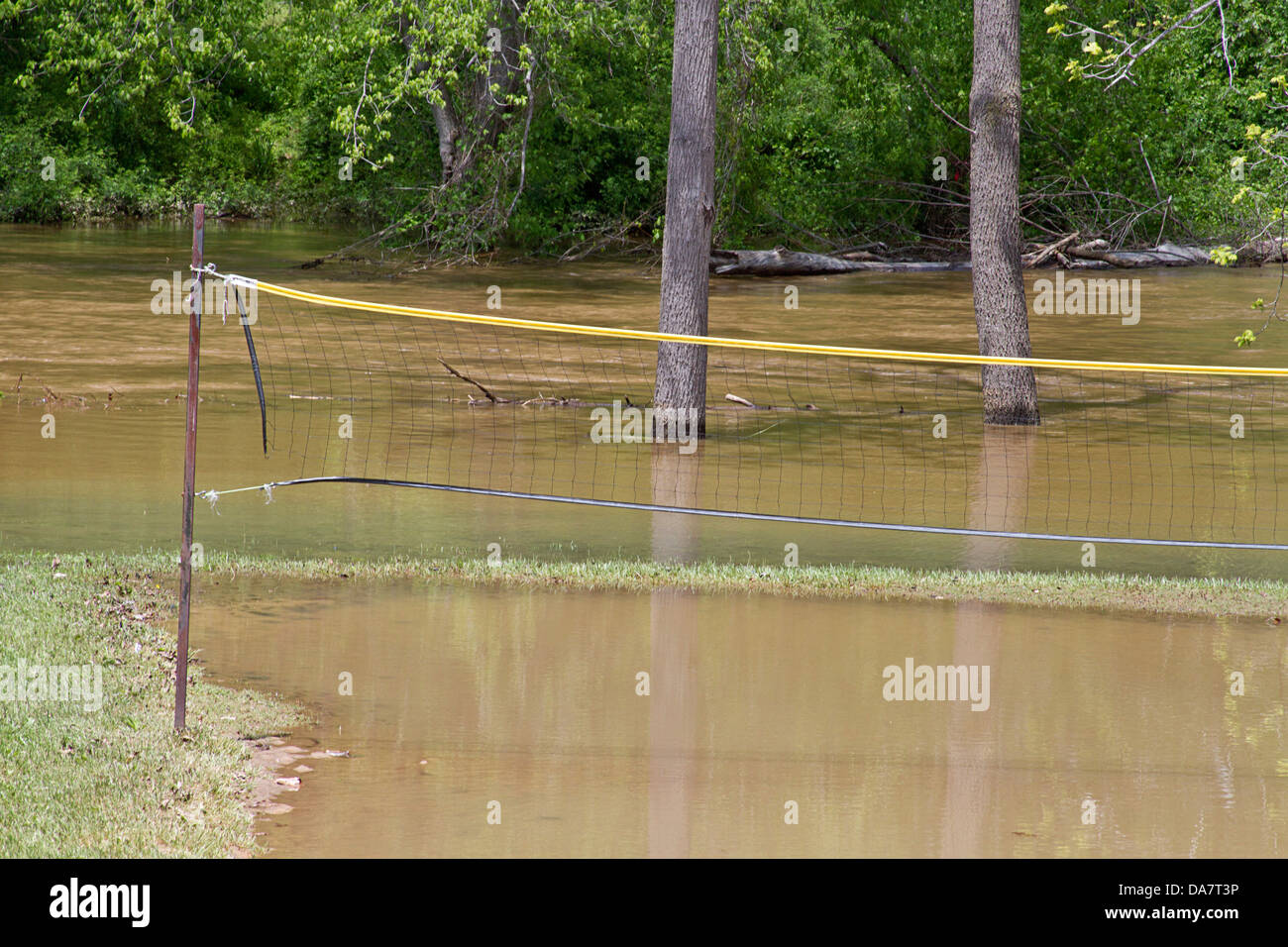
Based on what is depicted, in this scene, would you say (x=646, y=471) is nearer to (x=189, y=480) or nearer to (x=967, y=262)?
(x=189, y=480)

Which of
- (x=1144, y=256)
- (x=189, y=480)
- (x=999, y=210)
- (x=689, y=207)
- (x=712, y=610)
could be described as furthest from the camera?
(x=1144, y=256)

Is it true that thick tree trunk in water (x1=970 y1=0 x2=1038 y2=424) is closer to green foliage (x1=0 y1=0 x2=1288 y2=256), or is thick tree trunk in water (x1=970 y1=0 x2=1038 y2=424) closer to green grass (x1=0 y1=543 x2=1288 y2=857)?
green grass (x1=0 y1=543 x2=1288 y2=857)

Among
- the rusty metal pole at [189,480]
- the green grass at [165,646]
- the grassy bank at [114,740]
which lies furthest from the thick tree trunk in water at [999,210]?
the rusty metal pole at [189,480]

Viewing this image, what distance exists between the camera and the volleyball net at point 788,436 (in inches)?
479

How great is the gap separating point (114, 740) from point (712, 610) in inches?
140

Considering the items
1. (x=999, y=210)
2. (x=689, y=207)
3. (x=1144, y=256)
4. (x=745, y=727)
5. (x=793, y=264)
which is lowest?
(x=745, y=727)

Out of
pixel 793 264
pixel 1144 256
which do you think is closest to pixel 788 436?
pixel 793 264

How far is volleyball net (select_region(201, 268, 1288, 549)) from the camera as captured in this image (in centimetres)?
1217

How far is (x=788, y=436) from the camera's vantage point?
15.6 metres

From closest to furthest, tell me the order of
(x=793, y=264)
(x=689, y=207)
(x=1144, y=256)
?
(x=689, y=207), (x=793, y=264), (x=1144, y=256)

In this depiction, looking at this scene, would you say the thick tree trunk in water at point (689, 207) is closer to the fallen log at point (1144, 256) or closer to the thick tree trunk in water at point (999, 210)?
the thick tree trunk in water at point (999, 210)

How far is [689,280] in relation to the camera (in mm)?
15078

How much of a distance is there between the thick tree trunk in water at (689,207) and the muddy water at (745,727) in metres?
6.68

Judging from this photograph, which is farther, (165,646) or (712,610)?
(712,610)
